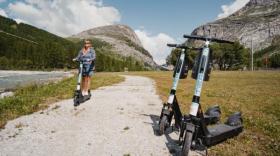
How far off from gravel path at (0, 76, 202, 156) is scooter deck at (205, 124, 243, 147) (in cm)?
85

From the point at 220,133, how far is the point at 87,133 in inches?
149

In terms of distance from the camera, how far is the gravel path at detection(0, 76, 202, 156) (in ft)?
23.2

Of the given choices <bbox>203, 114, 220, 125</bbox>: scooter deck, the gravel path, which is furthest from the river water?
<bbox>203, 114, 220, 125</bbox>: scooter deck

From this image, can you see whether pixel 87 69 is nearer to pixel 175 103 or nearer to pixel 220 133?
pixel 175 103

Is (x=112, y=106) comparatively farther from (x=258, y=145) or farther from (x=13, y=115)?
(x=258, y=145)

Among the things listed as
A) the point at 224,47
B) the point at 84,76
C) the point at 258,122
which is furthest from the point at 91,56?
the point at 224,47

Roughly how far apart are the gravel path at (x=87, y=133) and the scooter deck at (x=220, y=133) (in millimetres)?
855

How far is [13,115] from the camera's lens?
11.2 meters

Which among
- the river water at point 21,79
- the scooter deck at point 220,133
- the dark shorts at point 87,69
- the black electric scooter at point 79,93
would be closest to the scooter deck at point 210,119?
the scooter deck at point 220,133

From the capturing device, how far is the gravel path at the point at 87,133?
279 inches

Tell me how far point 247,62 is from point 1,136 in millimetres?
106051

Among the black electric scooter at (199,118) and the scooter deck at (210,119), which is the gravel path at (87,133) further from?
the scooter deck at (210,119)

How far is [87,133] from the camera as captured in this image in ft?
28.0

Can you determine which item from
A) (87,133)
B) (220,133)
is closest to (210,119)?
(220,133)
